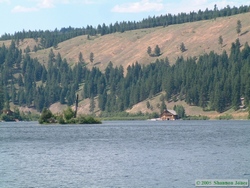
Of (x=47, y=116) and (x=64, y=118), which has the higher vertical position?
(x=47, y=116)

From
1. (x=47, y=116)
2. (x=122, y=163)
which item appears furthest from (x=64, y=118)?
(x=122, y=163)

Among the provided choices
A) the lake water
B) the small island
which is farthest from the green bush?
the lake water

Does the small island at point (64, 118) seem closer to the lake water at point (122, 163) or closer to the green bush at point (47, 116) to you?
the green bush at point (47, 116)

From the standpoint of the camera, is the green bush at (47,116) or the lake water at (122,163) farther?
the green bush at (47,116)

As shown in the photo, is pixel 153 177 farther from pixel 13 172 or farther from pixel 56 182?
pixel 13 172

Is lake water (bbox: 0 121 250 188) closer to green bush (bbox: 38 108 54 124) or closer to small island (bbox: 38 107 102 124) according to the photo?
small island (bbox: 38 107 102 124)

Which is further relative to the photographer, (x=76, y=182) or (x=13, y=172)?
(x=13, y=172)

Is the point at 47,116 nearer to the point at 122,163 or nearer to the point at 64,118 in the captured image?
the point at 64,118

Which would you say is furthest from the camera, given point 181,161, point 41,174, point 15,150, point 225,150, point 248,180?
point 15,150

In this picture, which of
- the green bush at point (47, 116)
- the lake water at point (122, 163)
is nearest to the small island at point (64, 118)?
the green bush at point (47, 116)

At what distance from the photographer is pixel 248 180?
57.1 m

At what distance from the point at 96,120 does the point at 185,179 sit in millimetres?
136406

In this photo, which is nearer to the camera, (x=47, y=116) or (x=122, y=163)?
(x=122, y=163)

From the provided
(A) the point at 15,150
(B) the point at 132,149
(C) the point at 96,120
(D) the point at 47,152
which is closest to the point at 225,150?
(B) the point at 132,149
